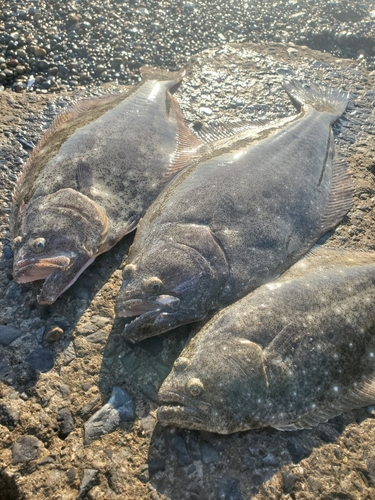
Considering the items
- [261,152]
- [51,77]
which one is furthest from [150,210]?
[51,77]

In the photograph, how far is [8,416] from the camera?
3.23m

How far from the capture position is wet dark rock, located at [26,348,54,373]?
3.52 meters

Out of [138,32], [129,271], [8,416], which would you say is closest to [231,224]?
[129,271]

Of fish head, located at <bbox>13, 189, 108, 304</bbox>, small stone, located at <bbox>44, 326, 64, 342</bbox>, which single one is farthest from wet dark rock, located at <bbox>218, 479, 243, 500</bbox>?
fish head, located at <bbox>13, 189, 108, 304</bbox>

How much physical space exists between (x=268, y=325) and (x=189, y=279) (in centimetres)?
75

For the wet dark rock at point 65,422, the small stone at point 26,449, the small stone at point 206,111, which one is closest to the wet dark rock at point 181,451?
the wet dark rock at point 65,422

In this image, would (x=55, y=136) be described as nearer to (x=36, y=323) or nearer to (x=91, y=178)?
(x=91, y=178)

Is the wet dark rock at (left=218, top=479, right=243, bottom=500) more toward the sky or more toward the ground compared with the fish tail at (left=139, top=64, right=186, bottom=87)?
more toward the ground

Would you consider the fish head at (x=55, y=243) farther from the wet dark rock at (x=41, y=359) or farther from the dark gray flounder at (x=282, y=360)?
the dark gray flounder at (x=282, y=360)

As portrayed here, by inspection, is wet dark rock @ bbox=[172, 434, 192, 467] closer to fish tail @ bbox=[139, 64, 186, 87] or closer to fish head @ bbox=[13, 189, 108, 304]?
fish head @ bbox=[13, 189, 108, 304]

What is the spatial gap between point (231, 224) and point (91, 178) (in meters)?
1.44

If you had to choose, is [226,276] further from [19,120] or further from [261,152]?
[19,120]

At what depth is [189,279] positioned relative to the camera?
3691mm

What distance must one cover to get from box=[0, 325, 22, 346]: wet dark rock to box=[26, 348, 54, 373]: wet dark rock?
217mm
